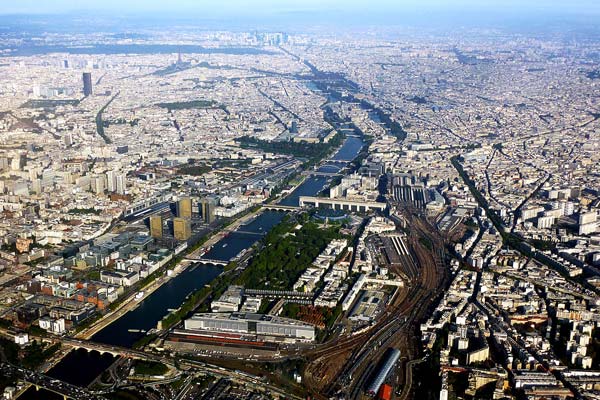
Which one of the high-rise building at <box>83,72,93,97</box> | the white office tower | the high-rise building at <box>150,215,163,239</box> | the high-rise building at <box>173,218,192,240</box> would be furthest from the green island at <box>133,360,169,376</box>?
the high-rise building at <box>83,72,93,97</box>

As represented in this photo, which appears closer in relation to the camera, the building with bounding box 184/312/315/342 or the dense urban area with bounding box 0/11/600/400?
the dense urban area with bounding box 0/11/600/400

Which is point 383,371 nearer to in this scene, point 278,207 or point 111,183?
point 278,207

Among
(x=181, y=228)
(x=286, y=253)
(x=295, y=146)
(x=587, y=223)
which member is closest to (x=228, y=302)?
(x=286, y=253)

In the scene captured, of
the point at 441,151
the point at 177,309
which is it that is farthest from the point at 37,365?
the point at 441,151

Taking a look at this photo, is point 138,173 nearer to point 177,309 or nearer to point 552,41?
point 177,309

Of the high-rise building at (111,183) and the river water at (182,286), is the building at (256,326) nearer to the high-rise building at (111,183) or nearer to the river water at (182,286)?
the river water at (182,286)

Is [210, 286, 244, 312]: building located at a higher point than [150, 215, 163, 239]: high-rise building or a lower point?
lower

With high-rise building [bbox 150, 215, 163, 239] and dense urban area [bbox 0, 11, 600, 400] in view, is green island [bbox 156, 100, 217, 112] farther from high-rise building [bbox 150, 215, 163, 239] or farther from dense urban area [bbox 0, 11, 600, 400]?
high-rise building [bbox 150, 215, 163, 239]
